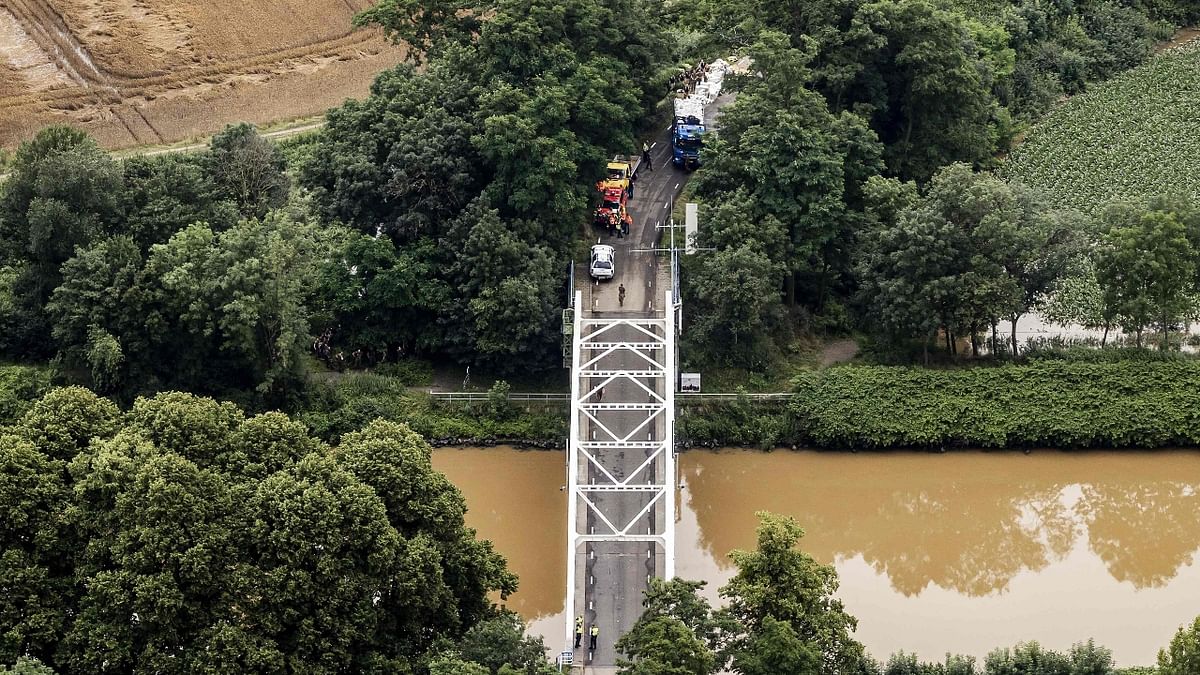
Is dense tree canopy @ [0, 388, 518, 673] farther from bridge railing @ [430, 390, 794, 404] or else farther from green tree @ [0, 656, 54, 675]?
bridge railing @ [430, 390, 794, 404]

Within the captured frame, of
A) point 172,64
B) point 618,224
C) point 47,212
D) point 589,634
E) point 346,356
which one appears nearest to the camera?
point 589,634

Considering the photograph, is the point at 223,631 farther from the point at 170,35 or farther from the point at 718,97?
the point at 170,35

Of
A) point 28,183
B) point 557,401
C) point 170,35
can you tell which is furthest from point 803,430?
point 170,35

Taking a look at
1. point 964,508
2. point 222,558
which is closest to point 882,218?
point 964,508

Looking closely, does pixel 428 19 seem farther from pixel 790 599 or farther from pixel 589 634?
pixel 790 599

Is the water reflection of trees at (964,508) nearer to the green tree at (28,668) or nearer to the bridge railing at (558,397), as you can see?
the bridge railing at (558,397)
